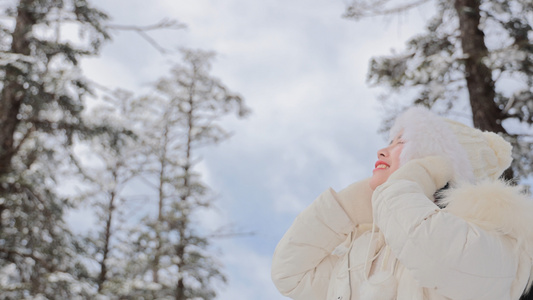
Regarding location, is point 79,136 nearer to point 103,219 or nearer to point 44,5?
point 44,5

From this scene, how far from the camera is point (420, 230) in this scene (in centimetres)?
164

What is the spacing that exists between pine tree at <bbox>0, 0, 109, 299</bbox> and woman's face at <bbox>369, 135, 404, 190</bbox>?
6902 millimetres

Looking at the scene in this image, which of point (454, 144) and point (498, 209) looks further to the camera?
point (454, 144)

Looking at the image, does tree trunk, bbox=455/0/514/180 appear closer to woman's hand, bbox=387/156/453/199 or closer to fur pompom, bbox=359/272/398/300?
woman's hand, bbox=387/156/453/199

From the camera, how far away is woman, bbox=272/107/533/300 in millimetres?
1622

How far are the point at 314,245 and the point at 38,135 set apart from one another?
7965mm

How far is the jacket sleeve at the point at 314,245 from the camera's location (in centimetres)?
221

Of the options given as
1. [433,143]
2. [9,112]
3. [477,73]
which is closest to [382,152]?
[433,143]

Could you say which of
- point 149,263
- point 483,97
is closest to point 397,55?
point 483,97

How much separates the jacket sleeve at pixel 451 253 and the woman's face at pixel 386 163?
41 cm

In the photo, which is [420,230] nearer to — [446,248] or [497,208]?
[446,248]

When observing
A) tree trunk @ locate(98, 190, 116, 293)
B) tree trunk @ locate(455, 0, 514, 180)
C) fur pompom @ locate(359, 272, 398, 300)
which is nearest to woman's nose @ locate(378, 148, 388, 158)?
fur pompom @ locate(359, 272, 398, 300)

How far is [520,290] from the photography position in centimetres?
→ 171

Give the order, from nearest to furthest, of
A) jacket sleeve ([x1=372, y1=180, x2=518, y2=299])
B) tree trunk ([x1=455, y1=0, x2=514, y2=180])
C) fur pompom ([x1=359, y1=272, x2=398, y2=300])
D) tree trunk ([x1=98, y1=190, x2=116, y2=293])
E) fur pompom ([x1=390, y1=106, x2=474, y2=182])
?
jacket sleeve ([x1=372, y1=180, x2=518, y2=299]) → fur pompom ([x1=359, y1=272, x2=398, y2=300]) → fur pompom ([x1=390, y1=106, x2=474, y2=182]) → tree trunk ([x1=455, y1=0, x2=514, y2=180]) → tree trunk ([x1=98, y1=190, x2=116, y2=293])
